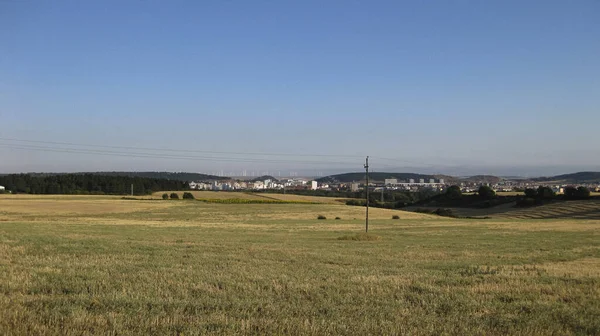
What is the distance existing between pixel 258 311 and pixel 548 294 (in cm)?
642

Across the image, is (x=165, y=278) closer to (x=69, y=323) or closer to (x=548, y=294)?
(x=69, y=323)

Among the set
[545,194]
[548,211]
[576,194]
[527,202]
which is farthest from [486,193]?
[548,211]

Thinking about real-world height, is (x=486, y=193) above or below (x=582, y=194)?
below

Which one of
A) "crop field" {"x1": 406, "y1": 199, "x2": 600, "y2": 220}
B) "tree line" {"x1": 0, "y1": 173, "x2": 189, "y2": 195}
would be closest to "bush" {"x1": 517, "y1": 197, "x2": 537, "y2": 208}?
"crop field" {"x1": 406, "y1": 199, "x2": 600, "y2": 220}

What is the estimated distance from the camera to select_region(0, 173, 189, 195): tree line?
441 feet

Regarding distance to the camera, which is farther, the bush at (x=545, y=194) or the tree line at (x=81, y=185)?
the tree line at (x=81, y=185)

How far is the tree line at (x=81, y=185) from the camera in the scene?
441 ft

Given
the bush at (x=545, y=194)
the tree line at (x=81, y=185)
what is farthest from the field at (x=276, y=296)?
the tree line at (x=81, y=185)

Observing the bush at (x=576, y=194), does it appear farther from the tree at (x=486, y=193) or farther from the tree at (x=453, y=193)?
the tree at (x=453, y=193)

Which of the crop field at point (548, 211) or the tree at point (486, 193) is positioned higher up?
the tree at point (486, 193)

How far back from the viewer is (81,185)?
146 m

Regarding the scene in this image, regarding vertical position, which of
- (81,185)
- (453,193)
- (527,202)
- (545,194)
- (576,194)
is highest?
(81,185)

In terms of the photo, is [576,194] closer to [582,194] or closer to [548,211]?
[582,194]

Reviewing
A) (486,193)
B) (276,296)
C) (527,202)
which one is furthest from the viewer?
(486,193)
